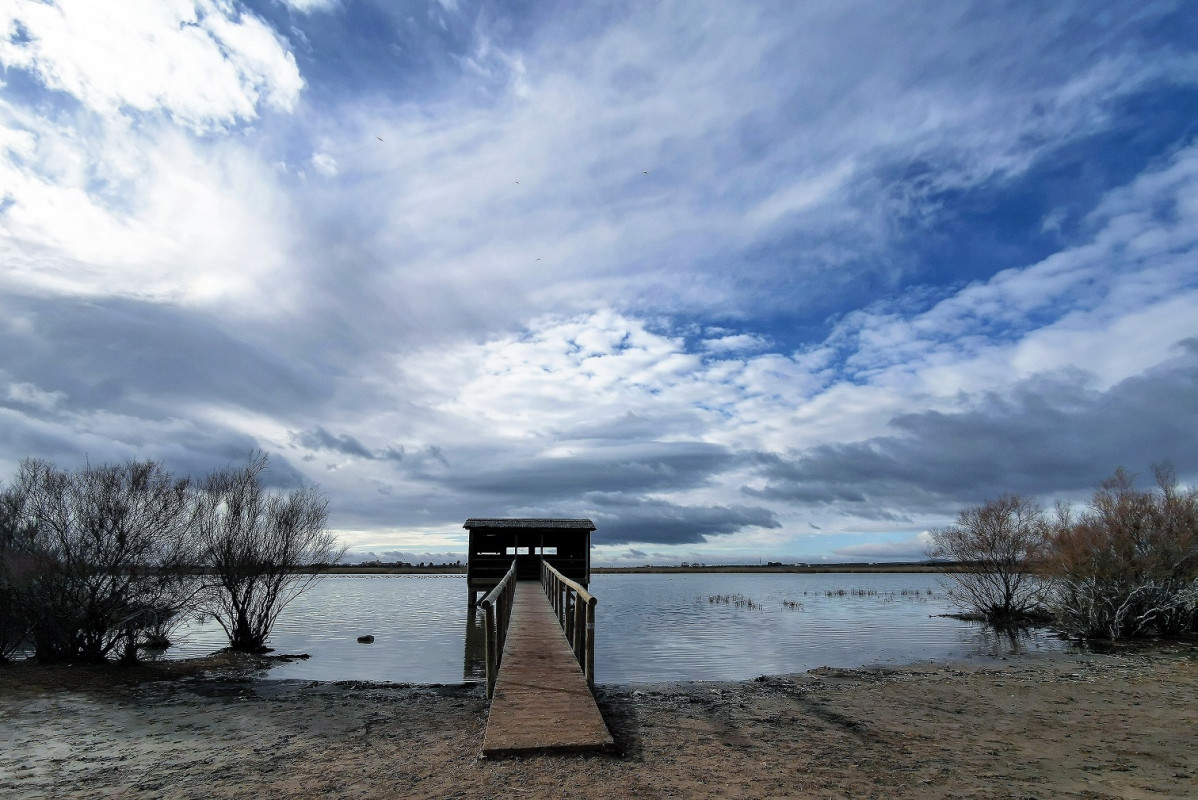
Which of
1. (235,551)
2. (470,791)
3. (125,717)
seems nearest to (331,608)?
(235,551)

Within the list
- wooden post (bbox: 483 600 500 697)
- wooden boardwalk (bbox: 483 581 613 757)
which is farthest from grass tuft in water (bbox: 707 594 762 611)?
wooden post (bbox: 483 600 500 697)

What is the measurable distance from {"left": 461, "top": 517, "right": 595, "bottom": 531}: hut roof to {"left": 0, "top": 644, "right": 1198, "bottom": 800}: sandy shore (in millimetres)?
15314

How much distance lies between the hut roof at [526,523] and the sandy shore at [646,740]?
603 inches

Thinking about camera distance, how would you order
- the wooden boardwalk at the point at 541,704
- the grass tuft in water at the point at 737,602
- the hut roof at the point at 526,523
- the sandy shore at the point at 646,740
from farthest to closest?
1. the grass tuft in water at the point at 737,602
2. the hut roof at the point at 526,523
3. the wooden boardwalk at the point at 541,704
4. the sandy shore at the point at 646,740

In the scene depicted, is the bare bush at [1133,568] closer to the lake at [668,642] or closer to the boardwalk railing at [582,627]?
the lake at [668,642]

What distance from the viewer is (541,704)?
8.42 m

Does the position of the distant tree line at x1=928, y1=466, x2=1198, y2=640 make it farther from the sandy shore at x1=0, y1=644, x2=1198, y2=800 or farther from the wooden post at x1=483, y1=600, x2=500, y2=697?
the wooden post at x1=483, y1=600, x2=500, y2=697

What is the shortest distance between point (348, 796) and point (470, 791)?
44.6 inches

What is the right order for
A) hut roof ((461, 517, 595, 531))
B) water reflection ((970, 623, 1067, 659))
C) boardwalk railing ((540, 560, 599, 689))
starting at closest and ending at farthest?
boardwalk railing ((540, 560, 599, 689)), water reflection ((970, 623, 1067, 659)), hut roof ((461, 517, 595, 531))

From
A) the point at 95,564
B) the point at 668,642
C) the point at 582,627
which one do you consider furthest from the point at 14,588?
the point at 668,642

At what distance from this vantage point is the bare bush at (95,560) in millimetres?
13219

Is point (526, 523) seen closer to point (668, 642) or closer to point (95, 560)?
point (668, 642)

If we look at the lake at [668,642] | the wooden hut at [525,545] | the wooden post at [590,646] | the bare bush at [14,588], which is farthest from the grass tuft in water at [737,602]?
the bare bush at [14,588]

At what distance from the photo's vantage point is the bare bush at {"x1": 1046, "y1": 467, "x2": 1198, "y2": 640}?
1859 cm
